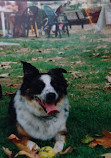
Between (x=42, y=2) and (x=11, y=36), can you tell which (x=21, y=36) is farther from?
(x=42, y=2)

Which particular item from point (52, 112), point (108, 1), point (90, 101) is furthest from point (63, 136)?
point (108, 1)

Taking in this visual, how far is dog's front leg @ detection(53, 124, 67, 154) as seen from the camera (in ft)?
8.70

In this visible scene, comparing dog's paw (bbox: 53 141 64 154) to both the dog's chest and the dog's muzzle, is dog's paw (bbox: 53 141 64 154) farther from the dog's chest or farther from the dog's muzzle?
the dog's muzzle

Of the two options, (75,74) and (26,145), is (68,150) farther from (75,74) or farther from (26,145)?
(75,74)

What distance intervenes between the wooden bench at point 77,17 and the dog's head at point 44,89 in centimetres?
589

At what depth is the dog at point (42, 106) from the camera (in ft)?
8.90

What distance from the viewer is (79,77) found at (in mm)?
5254

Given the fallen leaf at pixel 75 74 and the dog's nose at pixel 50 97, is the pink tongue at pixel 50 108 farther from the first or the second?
the fallen leaf at pixel 75 74

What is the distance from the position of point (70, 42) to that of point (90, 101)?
5.13 m

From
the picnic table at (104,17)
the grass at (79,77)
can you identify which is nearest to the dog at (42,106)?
the grass at (79,77)

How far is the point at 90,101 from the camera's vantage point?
4.04m

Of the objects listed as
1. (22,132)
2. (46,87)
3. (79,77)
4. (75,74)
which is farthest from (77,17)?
(22,132)

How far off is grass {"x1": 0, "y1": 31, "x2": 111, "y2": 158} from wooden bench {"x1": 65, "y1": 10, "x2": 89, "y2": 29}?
13.9 inches

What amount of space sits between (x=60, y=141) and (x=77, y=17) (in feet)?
20.7
